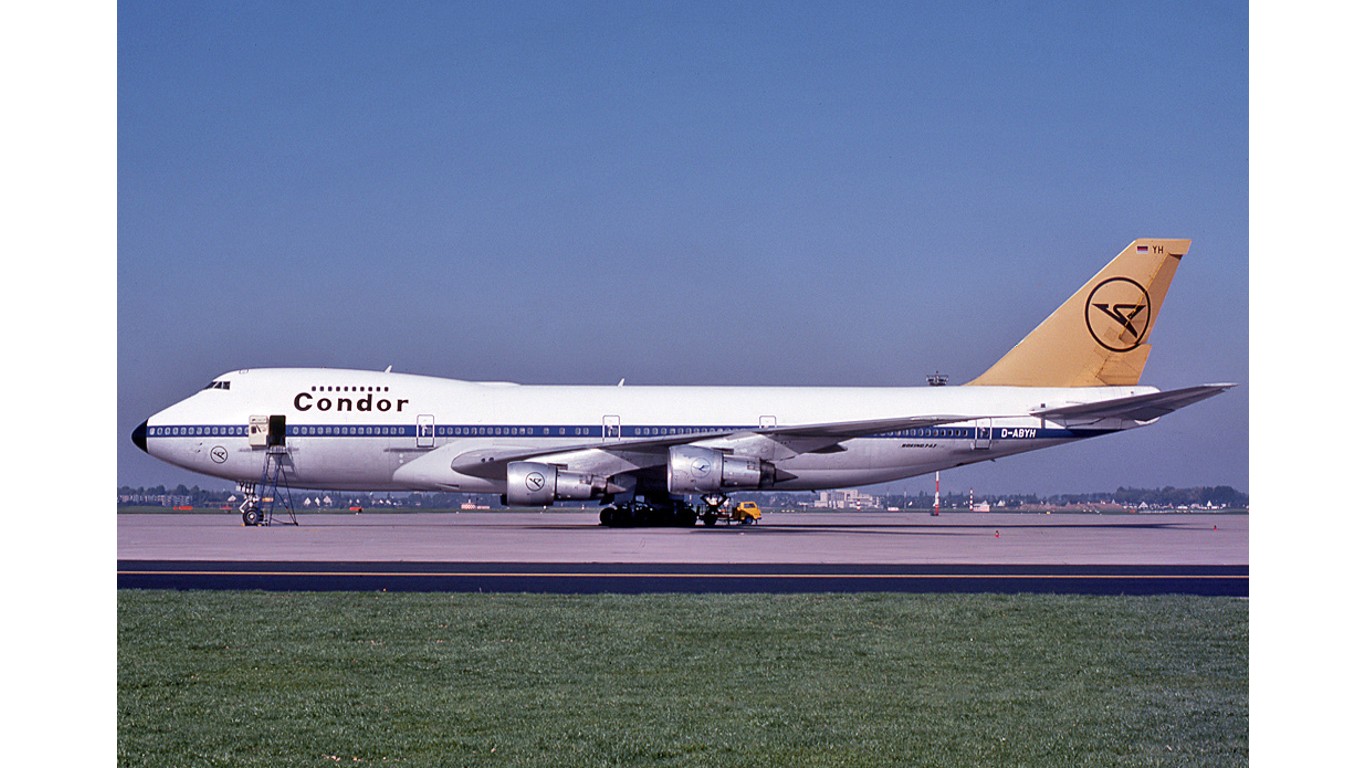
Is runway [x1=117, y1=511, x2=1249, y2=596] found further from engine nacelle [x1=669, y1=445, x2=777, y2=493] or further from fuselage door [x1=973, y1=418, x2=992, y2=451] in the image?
fuselage door [x1=973, y1=418, x2=992, y2=451]

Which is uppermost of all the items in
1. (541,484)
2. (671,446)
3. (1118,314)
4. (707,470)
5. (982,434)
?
(1118,314)

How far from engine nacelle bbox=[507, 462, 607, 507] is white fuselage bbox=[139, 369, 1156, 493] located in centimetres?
196

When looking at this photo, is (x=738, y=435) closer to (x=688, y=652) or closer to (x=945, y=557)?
(x=945, y=557)

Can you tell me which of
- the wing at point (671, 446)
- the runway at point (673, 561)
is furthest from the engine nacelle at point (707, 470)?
the runway at point (673, 561)

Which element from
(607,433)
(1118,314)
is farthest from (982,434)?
(607,433)

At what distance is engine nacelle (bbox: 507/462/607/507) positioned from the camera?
33.2 m

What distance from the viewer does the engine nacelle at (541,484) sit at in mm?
33219

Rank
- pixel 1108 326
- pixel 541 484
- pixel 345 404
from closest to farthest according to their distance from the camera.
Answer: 1. pixel 541 484
2. pixel 345 404
3. pixel 1108 326

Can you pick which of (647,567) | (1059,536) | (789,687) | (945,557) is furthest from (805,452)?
(789,687)

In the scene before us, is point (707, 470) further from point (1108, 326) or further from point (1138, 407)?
point (1108, 326)

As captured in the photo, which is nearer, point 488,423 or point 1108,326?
point 488,423

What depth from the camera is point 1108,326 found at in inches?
1529

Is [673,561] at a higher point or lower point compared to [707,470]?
lower

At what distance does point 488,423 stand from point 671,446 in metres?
5.23
